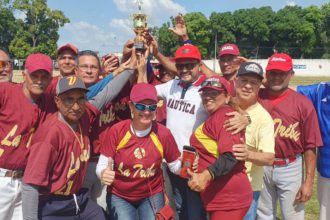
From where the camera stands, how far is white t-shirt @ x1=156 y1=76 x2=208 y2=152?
4805 mm

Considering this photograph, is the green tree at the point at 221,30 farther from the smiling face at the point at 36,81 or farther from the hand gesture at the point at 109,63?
the smiling face at the point at 36,81

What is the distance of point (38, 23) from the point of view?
2936 inches

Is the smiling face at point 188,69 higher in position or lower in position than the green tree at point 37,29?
lower

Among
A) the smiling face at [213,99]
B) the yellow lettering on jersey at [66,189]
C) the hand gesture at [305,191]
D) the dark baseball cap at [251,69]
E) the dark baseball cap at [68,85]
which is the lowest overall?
the hand gesture at [305,191]

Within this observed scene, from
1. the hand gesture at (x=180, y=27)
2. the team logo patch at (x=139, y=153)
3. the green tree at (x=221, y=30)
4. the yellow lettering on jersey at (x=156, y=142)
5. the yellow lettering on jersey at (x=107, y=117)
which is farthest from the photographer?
the green tree at (x=221, y=30)

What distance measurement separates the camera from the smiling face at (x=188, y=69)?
5.00m

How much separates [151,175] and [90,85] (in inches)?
57.3

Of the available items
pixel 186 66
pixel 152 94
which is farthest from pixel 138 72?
pixel 152 94

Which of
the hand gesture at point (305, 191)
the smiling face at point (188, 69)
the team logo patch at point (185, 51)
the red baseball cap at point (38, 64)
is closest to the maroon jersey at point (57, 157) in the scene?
the red baseball cap at point (38, 64)

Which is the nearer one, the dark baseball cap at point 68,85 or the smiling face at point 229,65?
the dark baseball cap at point 68,85

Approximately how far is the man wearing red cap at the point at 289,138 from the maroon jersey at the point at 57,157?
96.8 inches

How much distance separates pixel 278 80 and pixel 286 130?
2.18 ft

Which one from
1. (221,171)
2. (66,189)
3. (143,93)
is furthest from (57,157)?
(221,171)

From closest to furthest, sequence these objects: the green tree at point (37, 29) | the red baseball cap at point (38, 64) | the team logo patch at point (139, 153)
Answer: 1. the red baseball cap at point (38, 64)
2. the team logo patch at point (139, 153)
3. the green tree at point (37, 29)
